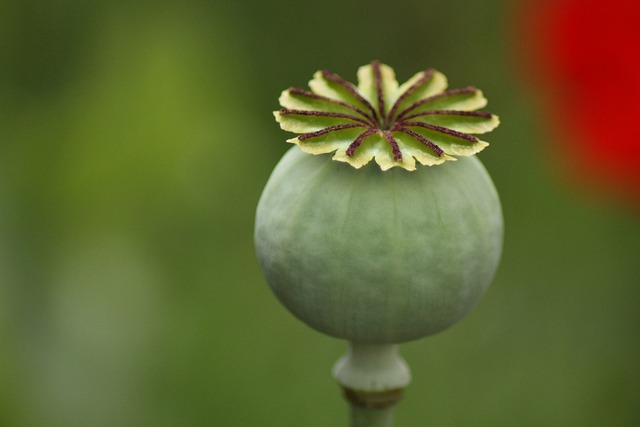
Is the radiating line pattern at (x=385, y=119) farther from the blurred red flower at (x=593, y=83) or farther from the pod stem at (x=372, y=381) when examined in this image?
the blurred red flower at (x=593, y=83)

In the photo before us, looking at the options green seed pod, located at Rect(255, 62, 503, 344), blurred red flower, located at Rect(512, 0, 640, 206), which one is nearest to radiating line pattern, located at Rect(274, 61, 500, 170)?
green seed pod, located at Rect(255, 62, 503, 344)

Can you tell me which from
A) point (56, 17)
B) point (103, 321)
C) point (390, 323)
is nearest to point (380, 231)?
point (390, 323)

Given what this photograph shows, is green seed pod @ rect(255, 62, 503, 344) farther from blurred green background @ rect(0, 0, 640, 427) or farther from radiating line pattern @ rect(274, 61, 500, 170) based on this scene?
blurred green background @ rect(0, 0, 640, 427)

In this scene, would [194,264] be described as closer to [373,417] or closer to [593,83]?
[593,83]

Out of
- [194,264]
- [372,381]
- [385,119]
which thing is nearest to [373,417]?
[372,381]

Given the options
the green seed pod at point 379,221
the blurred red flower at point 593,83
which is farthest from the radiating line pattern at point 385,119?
the blurred red flower at point 593,83

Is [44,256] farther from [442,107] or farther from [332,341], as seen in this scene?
[442,107]

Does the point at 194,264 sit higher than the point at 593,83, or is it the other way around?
the point at 593,83
